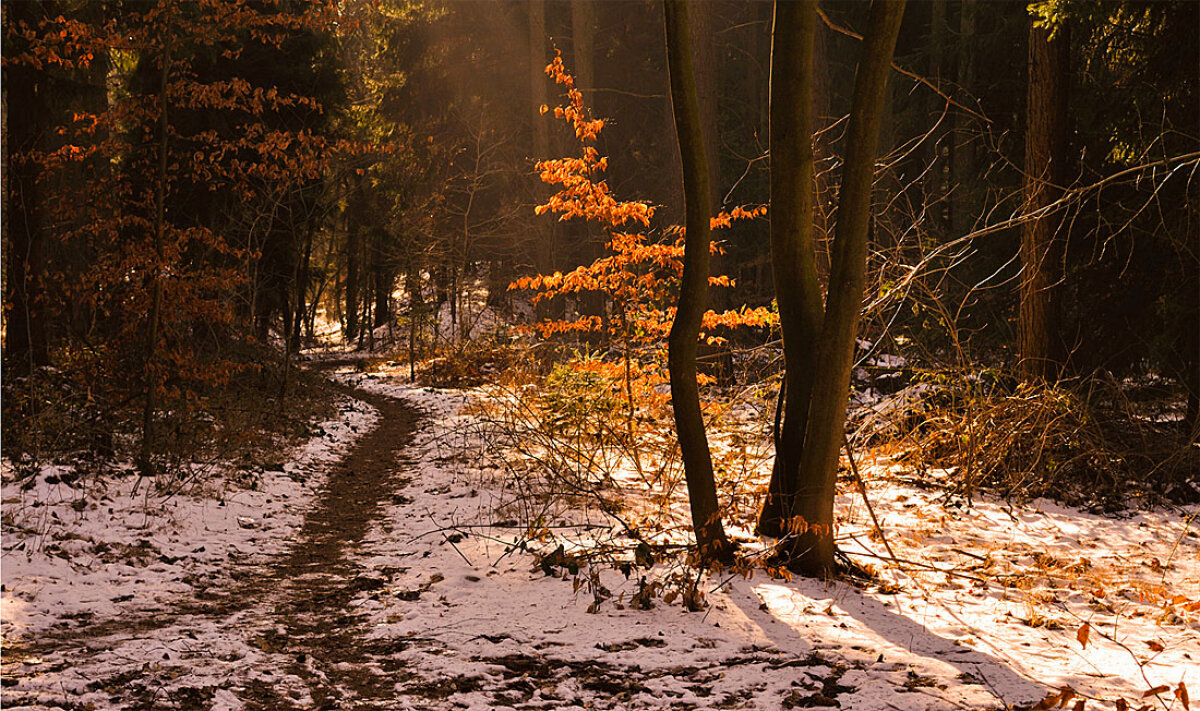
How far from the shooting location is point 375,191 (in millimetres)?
32594

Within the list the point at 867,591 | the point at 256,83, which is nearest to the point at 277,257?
the point at 256,83

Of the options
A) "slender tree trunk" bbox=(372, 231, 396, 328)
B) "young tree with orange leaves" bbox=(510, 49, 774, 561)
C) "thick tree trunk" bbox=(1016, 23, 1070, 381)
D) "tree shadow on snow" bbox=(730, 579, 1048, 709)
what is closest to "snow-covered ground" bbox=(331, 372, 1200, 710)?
"tree shadow on snow" bbox=(730, 579, 1048, 709)

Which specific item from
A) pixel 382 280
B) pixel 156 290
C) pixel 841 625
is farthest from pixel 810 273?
pixel 382 280

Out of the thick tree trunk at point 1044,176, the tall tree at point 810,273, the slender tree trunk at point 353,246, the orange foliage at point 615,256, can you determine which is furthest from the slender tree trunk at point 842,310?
the slender tree trunk at point 353,246

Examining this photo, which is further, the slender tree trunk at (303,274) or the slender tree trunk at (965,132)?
the slender tree trunk at (303,274)

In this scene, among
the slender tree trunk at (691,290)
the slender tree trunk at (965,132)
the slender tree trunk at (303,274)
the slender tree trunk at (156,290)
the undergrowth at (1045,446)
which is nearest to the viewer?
the slender tree trunk at (691,290)

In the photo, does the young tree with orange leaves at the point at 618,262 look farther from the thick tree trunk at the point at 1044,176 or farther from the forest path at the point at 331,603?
the thick tree trunk at the point at 1044,176

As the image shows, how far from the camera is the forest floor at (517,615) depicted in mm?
4359

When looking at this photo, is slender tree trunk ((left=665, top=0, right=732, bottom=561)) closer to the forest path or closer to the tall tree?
the tall tree

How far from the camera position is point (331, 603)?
602 centimetres

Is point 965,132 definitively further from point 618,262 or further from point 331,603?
point 331,603

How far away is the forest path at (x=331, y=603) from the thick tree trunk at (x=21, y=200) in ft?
15.5

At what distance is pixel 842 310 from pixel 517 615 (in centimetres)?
296

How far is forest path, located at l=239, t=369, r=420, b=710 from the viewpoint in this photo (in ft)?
14.6
